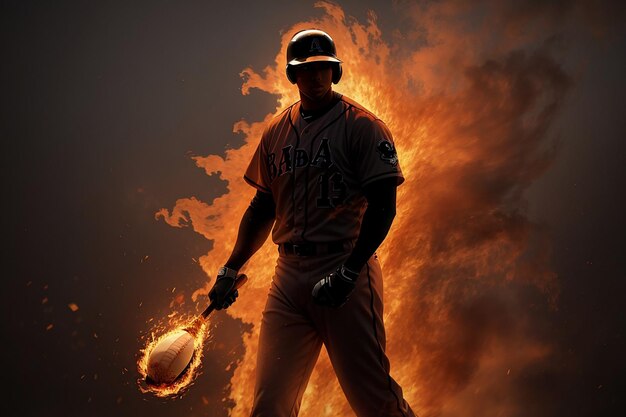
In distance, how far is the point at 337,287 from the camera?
2467mm

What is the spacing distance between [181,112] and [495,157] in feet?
10.4

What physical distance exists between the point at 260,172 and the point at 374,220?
910 millimetres

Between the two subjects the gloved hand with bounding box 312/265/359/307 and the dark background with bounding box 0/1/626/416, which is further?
the dark background with bounding box 0/1/626/416

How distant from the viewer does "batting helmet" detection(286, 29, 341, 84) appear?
108 inches

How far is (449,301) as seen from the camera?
5023 millimetres

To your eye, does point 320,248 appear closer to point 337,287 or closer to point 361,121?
point 337,287

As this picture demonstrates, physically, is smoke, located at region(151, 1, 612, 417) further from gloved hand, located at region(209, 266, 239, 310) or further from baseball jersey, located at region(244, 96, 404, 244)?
baseball jersey, located at region(244, 96, 404, 244)

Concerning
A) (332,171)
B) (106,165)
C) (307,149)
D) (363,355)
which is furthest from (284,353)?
(106,165)

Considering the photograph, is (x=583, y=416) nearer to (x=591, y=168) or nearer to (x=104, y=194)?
(x=591, y=168)

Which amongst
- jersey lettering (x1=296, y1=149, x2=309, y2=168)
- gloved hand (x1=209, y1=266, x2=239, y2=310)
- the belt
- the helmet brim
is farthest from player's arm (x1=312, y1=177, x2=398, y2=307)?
the helmet brim

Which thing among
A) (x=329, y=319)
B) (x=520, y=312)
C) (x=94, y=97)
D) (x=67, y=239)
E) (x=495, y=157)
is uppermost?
(x=495, y=157)

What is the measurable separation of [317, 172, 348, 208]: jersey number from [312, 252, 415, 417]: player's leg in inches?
16.3

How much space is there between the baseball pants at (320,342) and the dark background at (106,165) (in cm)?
167

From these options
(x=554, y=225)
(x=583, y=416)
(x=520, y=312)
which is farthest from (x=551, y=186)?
(x=583, y=416)
